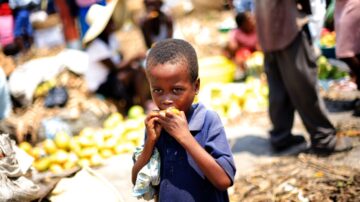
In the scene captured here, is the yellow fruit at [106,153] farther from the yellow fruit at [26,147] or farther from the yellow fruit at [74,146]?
the yellow fruit at [26,147]

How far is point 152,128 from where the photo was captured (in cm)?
195

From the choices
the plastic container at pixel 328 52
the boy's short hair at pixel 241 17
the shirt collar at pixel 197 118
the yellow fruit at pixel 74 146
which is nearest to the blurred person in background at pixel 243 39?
the boy's short hair at pixel 241 17

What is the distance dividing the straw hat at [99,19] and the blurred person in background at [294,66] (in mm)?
2190

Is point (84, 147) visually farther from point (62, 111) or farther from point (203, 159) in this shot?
point (203, 159)

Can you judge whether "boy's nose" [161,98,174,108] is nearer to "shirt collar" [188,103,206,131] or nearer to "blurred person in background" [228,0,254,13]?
"shirt collar" [188,103,206,131]

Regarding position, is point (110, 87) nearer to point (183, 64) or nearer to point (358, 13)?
point (358, 13)

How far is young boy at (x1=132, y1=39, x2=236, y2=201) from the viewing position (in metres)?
1.90

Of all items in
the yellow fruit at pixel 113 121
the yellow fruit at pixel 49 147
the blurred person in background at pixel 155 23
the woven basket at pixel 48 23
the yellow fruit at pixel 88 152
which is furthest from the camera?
the woven basket at pixel 48 23

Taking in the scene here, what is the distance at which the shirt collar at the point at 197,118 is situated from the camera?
2008 mm

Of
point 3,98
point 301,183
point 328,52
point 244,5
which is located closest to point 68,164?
point 3,98

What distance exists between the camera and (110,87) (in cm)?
631

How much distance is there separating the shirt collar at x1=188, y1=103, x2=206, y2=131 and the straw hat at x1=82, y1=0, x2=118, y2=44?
3998 millimetres

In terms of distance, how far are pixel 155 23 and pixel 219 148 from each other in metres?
4.77

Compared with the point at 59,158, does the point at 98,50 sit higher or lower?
higher
